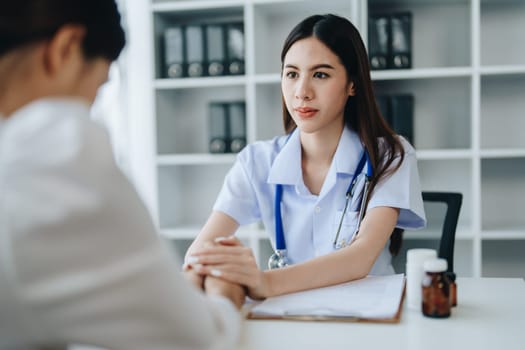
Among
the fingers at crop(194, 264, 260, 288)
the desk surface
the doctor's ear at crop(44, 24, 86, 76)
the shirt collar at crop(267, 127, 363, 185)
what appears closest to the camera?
the doctor's ear at crop(44, 24, 86, 76)

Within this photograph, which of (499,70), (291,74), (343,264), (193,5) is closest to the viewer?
(343,264)

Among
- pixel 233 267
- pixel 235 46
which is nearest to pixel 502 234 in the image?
pixel 235 46

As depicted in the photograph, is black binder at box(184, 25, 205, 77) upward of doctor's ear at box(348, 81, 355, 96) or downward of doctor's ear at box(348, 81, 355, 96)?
upward

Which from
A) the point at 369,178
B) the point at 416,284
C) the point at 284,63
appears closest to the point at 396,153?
the point at 369,178

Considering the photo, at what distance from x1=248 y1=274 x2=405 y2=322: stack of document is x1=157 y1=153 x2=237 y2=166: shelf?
5.16 feet

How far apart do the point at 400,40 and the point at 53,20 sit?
7.57ft

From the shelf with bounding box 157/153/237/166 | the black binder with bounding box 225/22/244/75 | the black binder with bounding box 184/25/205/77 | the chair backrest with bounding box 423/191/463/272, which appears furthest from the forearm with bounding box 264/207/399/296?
the black binder with bounding box 184/25/205/77

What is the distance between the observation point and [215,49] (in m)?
2.89

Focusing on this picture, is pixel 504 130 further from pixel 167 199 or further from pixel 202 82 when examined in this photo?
pixel 167 199

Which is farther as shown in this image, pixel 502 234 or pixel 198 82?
pixel 198 82

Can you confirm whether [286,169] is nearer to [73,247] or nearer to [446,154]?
[446,154]

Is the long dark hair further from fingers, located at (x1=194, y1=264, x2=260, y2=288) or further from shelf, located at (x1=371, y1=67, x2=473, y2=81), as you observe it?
shelf, located at (x1=371, y1=67, x2=473, y2=81)

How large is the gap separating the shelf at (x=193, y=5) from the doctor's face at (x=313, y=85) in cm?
110

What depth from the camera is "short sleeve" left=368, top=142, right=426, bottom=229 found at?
5.30ft
